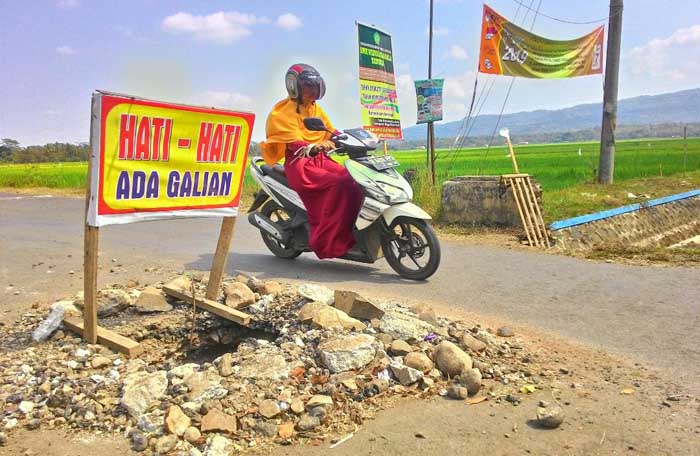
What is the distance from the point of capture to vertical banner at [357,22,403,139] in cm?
1018

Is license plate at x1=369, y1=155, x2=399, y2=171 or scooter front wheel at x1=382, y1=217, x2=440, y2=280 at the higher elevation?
license plate at x1=369, y1=155, x2=399, y2=171

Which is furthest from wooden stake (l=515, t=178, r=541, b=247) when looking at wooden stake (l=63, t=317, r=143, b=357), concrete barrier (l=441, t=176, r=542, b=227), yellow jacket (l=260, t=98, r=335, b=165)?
wooden stake (l=63, t=317, r=143, b=357)

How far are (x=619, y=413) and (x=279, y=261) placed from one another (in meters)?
4.38

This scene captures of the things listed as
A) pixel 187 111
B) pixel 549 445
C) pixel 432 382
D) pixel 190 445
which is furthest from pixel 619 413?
pixel 187 111

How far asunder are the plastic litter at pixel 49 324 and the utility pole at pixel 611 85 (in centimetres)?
1159

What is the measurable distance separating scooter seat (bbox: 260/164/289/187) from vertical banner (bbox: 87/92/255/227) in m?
2.15

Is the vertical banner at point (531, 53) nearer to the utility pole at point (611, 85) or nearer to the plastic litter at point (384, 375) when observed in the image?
the utility pole at point (611, 85)

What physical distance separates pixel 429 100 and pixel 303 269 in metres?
5.60

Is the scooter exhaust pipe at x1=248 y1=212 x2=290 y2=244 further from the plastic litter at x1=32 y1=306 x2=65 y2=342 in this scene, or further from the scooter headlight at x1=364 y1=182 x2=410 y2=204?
the plastic litter at x1=32 y1=306 x2=65 y2=342

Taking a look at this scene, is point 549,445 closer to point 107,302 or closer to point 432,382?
point 432,382

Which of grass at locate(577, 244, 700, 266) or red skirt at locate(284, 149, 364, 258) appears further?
grass at locate(577, 244, 700, 266)

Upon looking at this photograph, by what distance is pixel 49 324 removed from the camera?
3818 millimetres

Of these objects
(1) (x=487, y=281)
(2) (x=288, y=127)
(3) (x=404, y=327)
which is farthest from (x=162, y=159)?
(1) (x=487, y=281)

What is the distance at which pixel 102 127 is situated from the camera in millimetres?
3221
